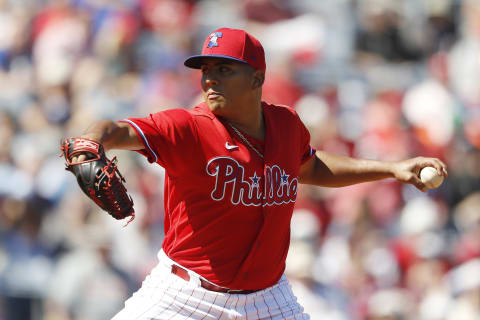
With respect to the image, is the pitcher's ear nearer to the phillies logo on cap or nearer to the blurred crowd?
the phillies logo on cap

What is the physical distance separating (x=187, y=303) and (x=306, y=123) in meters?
4.17

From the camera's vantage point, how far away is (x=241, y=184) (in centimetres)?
355

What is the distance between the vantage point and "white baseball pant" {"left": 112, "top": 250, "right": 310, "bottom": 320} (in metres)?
3.55

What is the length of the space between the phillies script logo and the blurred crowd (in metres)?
2.76

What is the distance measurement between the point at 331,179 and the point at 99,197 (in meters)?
1.64

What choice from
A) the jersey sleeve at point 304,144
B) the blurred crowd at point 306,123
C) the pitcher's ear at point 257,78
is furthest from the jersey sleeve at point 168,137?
the blurred crowd at point 306,123

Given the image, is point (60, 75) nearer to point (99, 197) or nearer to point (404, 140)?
point (404, 140)

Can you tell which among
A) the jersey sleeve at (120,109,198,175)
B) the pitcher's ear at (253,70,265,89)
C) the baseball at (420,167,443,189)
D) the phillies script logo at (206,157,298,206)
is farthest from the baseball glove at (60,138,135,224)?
the baseball at (420,167,443,189)

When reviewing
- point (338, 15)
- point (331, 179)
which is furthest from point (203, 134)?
point (338, 15)

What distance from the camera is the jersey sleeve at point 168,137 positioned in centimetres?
333

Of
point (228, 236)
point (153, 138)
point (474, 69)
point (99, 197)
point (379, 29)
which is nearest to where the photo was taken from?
point (99, 197)

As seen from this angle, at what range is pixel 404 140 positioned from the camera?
739 centimetres

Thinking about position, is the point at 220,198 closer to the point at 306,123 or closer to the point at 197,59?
the point at 197,59

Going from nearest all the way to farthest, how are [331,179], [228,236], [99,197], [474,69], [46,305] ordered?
[99,197] < [228,236] < [331,179] < [46,305] < [474,69]
